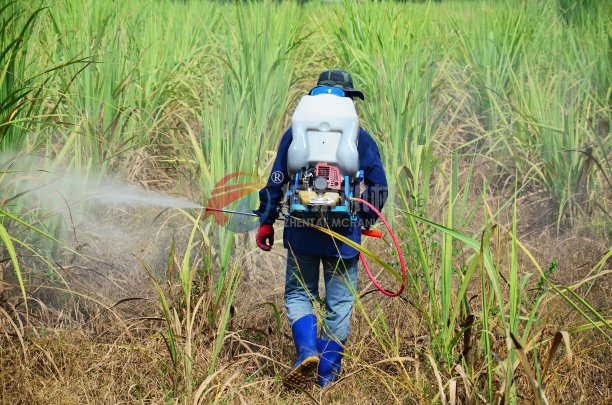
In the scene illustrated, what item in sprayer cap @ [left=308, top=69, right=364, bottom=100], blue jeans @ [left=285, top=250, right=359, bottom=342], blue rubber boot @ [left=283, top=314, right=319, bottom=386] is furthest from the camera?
blue jeans @ [left=285, top=250, right=359, bottom=342]

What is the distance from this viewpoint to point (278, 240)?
151 inches

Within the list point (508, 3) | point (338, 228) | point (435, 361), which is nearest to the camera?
point (435, 361)

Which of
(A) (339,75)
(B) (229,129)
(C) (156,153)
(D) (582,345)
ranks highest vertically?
(A) (339,75)

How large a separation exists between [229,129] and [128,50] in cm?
164

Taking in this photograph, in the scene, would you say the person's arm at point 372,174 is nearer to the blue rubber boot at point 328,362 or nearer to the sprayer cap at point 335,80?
the sprayer cap at point 335,80

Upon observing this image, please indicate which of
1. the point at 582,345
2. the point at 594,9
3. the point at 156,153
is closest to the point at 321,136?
the point at 582,345

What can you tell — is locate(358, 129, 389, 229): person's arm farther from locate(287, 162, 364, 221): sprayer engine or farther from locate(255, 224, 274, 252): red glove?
locate(255, 224, 274, 252): red glove

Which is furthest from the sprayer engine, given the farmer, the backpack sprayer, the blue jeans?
the blue jeans

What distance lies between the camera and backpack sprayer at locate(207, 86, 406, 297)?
2.66 metres

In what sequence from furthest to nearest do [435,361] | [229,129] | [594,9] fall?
[594,9]
[229,129]
[435,361]

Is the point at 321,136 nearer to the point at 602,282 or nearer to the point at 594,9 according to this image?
the point at 602,282

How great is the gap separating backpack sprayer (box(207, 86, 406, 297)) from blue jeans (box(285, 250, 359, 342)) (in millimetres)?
299

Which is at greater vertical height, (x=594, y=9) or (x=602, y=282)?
(x=594, y=9)

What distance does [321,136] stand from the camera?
2707mm
